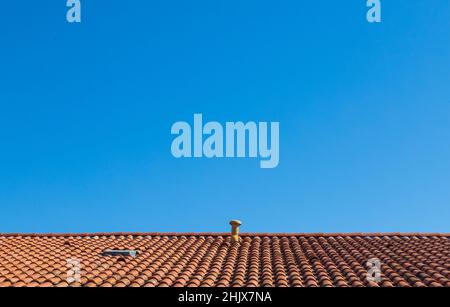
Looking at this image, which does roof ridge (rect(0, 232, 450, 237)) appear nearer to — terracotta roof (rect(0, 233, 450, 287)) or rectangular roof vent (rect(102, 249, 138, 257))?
terracotta roof (rect(0, 233, 450, 287))

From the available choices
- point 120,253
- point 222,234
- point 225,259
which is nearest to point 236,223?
point 222,234

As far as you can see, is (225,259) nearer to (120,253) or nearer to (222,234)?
(120,253)

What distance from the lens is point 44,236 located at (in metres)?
16.4

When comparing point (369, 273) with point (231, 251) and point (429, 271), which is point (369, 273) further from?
point (231, 251)

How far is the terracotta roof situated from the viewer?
429 inches

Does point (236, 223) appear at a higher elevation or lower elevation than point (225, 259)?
higher

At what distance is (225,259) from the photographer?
→ 1288 cm

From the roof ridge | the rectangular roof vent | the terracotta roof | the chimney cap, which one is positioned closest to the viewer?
the terracotta roof

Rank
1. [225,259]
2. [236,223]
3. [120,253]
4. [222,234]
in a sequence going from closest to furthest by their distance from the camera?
1. [225,259]
2. [120,253]
3. [236,223]
4. [222,234]

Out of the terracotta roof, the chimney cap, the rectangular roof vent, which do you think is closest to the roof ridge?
the terracotta roof

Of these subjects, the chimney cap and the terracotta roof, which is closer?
the terracotta roof
